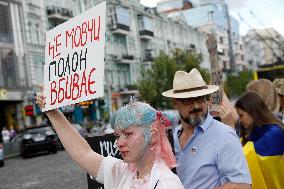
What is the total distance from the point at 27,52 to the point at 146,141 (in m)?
33.9

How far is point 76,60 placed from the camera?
2.97m

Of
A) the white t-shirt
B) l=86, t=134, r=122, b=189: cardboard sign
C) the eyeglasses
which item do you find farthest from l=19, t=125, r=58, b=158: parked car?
the white t-shirt

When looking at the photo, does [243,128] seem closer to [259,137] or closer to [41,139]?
[259,137]

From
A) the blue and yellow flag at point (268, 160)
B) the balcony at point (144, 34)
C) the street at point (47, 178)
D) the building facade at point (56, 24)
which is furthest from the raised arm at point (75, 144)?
the balcony at point (144, 34)

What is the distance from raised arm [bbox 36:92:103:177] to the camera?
2.87m

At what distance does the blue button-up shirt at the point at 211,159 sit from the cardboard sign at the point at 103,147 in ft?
6.12

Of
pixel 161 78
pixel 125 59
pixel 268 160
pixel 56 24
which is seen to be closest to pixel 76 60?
pixel 268 160

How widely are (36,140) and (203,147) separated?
20.9m

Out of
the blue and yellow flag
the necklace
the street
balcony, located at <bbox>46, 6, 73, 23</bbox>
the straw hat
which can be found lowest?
the street

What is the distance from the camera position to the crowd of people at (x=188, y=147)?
255 cm

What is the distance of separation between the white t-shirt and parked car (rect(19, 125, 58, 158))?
68.5 ft

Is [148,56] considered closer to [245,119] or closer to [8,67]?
[8,67]

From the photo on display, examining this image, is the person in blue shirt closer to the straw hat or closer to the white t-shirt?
the straw hat

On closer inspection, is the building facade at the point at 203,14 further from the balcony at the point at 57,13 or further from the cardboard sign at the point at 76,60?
the cardboard sign at the point at 76,60
